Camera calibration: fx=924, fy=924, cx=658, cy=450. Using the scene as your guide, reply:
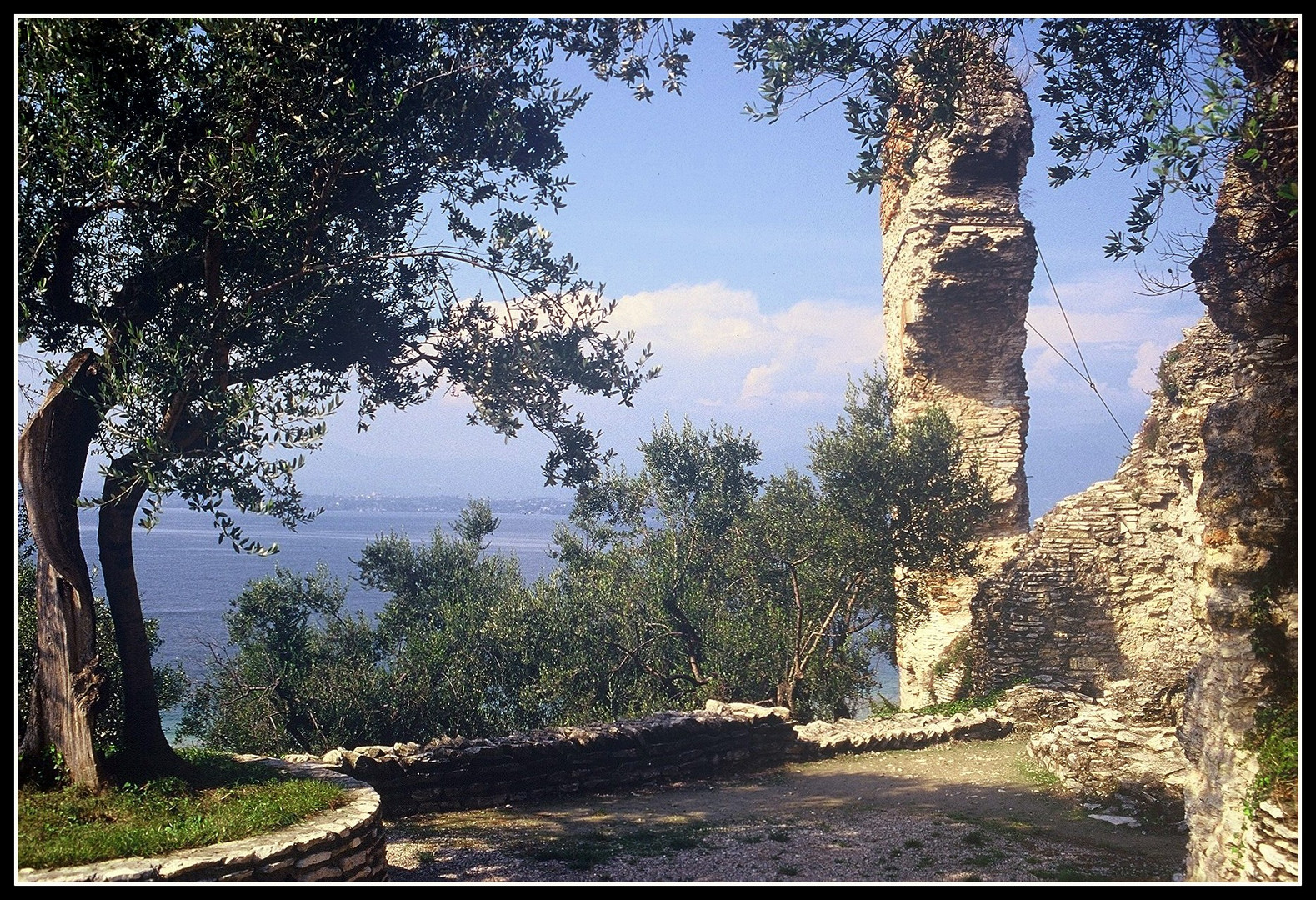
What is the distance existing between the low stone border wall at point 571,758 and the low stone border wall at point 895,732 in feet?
1.65

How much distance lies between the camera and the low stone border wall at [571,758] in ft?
27.6

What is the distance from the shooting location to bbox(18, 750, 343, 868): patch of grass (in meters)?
5.38

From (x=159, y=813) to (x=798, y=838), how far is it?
4.86 m

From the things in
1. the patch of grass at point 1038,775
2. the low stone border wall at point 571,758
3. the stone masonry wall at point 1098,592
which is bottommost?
the patch of grass at point 1038,775

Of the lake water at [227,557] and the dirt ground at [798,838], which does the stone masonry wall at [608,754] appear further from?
the lake water at [227,557]

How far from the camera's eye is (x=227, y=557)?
15055mm

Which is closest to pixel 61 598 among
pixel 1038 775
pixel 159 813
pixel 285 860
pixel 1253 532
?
pixel 159 813

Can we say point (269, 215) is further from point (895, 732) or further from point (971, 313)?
point (971, 313)

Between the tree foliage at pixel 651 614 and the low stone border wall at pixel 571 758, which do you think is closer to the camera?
the low stone border wall at pixel 571 758

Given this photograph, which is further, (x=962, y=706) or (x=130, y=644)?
(x=962, y=706)

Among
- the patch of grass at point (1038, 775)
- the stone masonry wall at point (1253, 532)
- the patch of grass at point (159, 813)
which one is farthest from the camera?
the patch of grass at point (1038, 775)

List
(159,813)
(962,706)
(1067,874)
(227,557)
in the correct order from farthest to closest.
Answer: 1. (227,557)
2. (962,706)
3. (1067,874)
4. (159,813)

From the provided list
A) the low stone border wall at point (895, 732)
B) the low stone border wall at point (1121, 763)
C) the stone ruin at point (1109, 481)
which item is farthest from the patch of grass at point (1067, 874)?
the low stone border wall at point (895, 732)

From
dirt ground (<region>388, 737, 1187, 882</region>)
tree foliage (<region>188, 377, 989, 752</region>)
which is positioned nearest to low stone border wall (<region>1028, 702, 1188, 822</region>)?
dirt ground (<region>388, 737, 1187, 882</region>)
